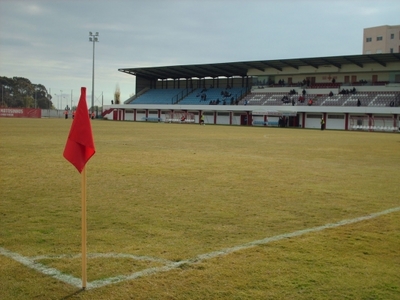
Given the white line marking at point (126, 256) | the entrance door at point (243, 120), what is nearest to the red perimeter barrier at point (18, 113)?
the entrance door at point (243, 120)

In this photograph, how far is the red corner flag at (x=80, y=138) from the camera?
4.07 m

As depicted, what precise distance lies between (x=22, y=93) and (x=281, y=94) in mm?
78062

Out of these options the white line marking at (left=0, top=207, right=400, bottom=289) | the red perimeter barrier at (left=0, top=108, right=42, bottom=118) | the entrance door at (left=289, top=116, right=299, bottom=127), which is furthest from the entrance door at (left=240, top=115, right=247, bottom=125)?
the white line marking at (left=0, top=207, right=400, bottom=289)

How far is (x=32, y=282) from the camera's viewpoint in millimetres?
4090

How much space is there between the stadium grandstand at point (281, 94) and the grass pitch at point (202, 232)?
157 ft

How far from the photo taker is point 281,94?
69.1m

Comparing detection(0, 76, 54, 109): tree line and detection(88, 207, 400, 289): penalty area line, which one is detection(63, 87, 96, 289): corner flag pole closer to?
detection(88, 207, 400, 289): penalty area line

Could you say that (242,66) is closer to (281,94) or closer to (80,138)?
(281,94)

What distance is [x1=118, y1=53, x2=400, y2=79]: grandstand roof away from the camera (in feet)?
193

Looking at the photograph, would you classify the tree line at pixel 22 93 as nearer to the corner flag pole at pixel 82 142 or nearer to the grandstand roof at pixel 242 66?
the grandstand roof at pixel 242 66

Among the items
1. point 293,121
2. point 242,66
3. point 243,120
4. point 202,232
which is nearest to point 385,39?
point 242,66

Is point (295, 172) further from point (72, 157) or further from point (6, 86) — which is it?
point (6, 86)

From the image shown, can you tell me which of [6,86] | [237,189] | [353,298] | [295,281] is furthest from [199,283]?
[6,86]

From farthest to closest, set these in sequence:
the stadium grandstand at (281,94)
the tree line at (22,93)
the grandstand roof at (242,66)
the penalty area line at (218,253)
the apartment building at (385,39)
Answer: the tree line at (22,93) < the apartment building at (385,39) < the grandstand roof at (242,66) < the stadium grandstand at (281,94) < the penalty area line at (218,253)
